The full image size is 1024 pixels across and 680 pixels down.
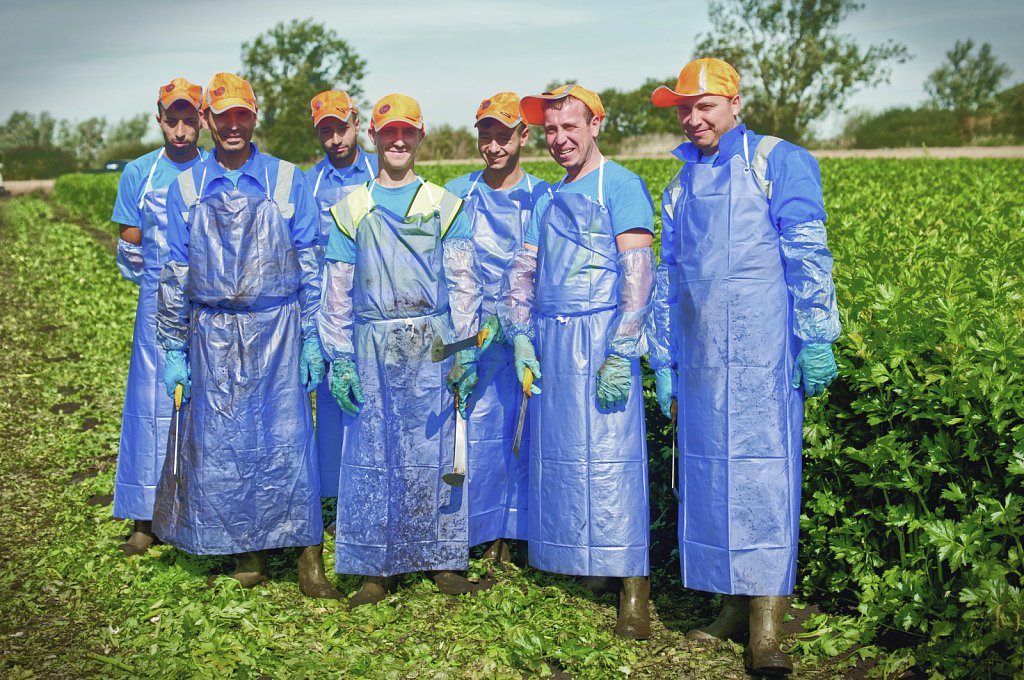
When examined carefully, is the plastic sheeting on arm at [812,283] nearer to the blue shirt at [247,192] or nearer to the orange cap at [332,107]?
the blue shirt at [247,192]

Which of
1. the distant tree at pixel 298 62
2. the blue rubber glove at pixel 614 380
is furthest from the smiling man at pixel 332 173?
the distant tree at pixel 298 62

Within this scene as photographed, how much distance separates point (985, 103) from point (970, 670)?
70.6 metres

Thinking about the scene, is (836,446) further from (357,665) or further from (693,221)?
(357,665)

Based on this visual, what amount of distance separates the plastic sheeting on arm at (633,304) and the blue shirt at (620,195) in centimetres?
13

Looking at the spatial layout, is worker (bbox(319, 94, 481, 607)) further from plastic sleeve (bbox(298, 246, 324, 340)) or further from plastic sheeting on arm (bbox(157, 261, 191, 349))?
plastic sheeting on arm (bbox(157, 261, 191, 349))

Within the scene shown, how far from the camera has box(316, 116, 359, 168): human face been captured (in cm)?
608

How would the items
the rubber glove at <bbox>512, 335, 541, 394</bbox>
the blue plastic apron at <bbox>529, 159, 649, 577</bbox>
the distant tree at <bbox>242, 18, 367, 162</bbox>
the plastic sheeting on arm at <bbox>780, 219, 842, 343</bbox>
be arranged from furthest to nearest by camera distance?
the distant tree at <bbox>242, 18, 367, 162</bbox> → the rubber glove at <bbox>512, 335, 541, 394</bbox> → the blue plastic apron at <bbox>529, 159, 649, 577</bbox> → the plastic sheeting on arm at <bbox>780, 219, 842, 343</bbox>

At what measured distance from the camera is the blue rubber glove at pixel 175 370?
15.5 feet

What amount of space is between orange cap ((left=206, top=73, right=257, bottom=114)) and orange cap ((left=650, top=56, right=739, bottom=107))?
6.46 feet

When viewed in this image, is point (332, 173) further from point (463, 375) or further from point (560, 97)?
point (560, 97)

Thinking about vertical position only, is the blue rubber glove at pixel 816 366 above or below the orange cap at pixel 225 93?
below

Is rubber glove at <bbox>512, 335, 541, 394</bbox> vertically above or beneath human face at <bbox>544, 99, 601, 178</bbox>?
beneath

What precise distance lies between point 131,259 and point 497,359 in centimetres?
225

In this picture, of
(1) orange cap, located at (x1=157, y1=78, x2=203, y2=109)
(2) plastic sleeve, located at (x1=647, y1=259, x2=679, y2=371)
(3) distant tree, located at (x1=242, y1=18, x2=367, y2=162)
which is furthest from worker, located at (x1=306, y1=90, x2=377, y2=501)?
(3) distant tree, located at (x1=242, y1=18, x2=367, y2=162)
